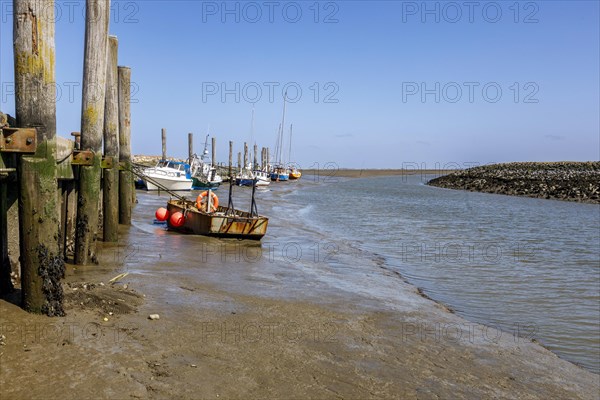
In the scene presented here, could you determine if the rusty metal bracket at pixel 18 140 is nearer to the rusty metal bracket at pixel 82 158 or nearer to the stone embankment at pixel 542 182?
the rusty metal bracket at pixel 82 158

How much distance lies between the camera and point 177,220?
16.8 meters

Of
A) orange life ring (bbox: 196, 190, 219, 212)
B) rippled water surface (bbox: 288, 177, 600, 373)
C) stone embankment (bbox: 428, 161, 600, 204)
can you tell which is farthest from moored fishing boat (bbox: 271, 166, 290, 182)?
orange life ring (bbox: 196, 190, 219, 212)

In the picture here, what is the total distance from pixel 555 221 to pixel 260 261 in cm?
2242

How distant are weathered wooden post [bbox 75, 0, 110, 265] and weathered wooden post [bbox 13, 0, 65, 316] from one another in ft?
11.1

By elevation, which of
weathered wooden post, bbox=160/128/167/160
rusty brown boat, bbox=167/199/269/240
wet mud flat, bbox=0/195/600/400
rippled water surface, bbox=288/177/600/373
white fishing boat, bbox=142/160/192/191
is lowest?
rippled water surface, bbox=288/177/600/373

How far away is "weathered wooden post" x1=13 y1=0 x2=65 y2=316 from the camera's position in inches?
234

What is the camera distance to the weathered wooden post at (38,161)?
595cm

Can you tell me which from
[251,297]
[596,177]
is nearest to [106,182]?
[251,297]

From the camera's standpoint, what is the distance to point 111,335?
232 inches

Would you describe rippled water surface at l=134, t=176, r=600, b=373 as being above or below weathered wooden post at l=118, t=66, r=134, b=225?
below

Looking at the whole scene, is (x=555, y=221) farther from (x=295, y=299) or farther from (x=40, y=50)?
(x=40, y=50)

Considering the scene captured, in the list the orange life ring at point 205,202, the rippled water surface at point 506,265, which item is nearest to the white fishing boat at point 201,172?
the rippled water surface at point 506,265

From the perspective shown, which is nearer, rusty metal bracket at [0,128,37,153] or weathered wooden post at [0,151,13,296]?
rusty metal bracket at [0,128,37,153]

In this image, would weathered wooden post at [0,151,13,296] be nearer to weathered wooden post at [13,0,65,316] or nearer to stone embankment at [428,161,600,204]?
weathered wooden post at [13,0,65,316]
